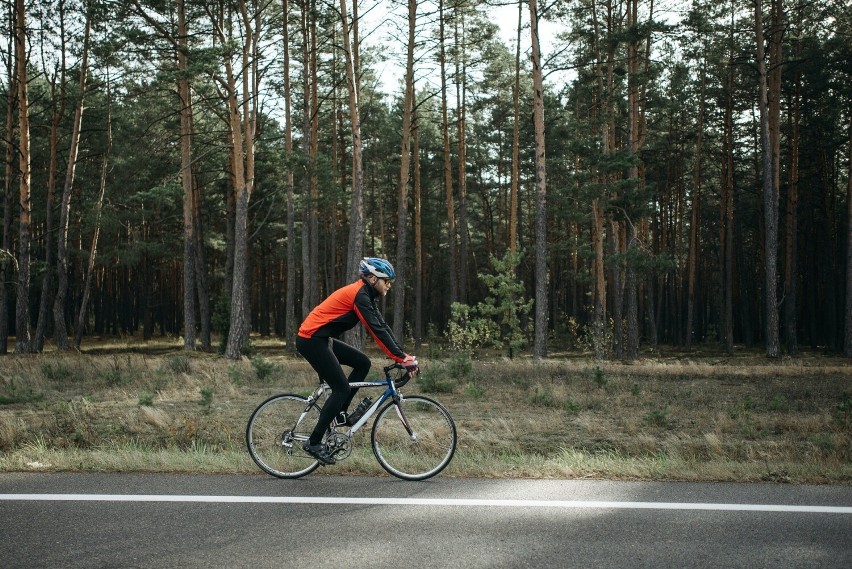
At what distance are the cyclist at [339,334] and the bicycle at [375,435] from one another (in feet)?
0.43

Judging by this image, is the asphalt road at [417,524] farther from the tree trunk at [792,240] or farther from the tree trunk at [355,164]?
the tree trunk at [792,240]

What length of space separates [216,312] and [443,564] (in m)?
30.9

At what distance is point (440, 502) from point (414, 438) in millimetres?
1258

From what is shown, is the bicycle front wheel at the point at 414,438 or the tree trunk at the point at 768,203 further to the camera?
the tree trunk at the point at 768,203

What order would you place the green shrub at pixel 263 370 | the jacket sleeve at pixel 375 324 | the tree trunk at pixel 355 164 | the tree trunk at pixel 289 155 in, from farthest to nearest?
1. the tree trunk at pixel 289 155
2. the tree trunk at pixel 355 164
3. the green shrub at pixel 263 370
4. the jacket sleeve at pixel 375 324

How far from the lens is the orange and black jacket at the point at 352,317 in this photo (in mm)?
6691

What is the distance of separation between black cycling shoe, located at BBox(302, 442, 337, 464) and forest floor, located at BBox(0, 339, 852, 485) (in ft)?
1.39

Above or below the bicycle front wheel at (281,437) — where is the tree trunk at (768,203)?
above

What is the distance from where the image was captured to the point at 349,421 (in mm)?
7105

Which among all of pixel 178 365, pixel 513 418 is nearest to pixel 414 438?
pixel 513 418

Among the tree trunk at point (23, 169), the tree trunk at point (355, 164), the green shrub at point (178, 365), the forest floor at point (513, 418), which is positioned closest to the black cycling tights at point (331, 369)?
the forest floor at point (513, 418)

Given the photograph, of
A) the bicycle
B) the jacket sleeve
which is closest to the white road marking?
the bicycle

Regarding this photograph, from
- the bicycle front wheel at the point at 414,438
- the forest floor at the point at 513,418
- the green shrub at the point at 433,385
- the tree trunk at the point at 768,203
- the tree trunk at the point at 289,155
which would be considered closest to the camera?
the bicycle front wheel at the point at 414,438

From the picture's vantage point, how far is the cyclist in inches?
267
